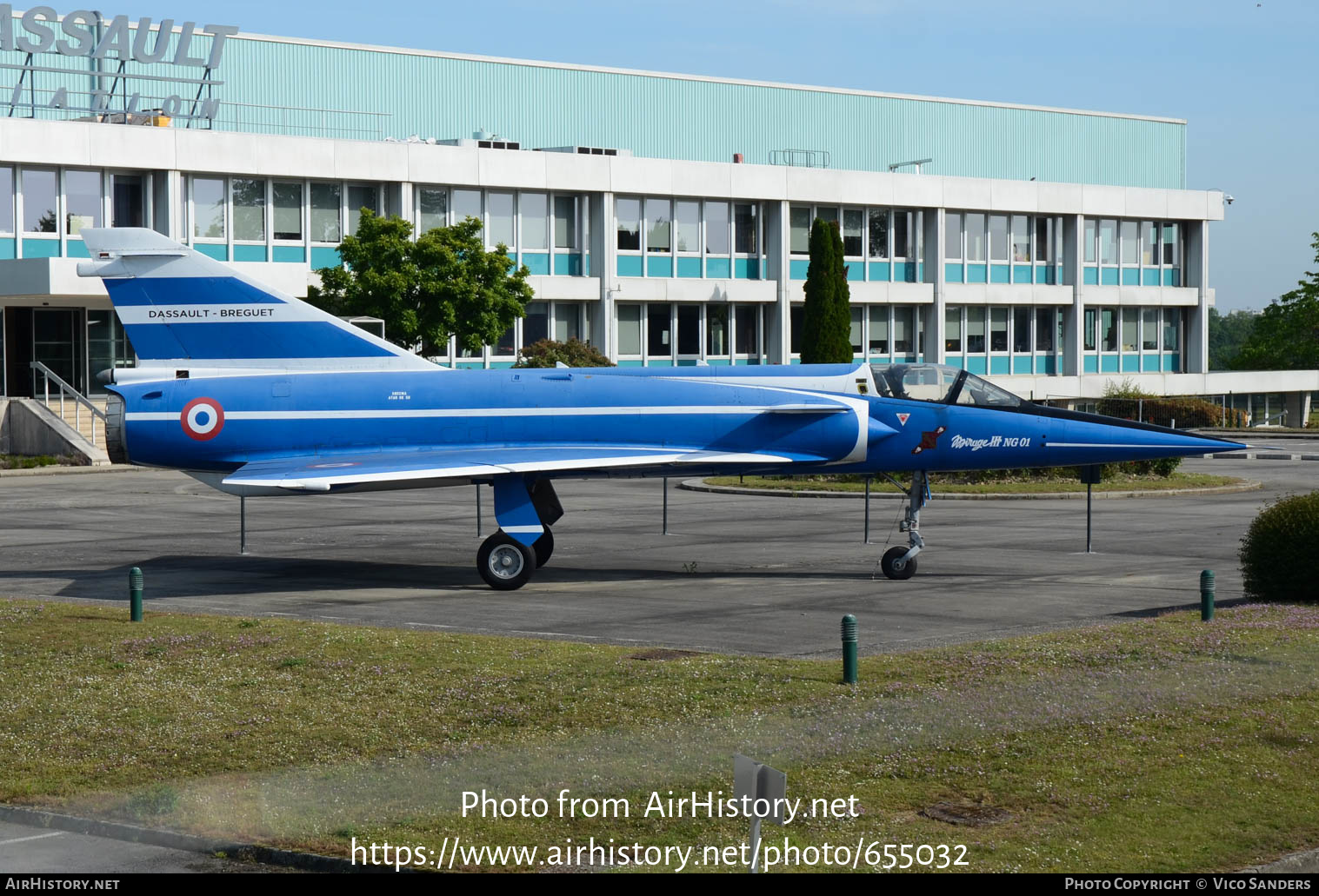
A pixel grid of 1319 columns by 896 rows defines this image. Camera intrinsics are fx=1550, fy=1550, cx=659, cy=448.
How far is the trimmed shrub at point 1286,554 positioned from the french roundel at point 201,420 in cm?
1322

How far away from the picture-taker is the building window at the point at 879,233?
65.8m

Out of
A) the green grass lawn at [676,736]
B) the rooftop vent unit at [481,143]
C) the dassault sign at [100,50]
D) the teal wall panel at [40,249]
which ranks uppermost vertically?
the dassault sign at [100,50]

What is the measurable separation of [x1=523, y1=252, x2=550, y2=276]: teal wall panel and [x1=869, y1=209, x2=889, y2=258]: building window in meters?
15.7

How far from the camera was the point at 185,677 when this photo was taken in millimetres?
13562

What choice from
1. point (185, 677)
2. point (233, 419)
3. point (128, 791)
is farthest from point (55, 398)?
point (128, 791)

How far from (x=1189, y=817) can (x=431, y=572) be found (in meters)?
14.3

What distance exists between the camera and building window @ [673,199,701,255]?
60250 mm

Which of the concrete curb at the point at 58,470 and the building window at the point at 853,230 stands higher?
the building window at the point at 853,230

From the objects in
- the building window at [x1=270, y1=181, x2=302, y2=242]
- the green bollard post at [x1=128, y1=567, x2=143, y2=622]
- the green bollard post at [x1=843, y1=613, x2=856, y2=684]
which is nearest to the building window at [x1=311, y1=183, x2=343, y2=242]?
the building window at [x1=270, y1=181, x2=302, y2=242]

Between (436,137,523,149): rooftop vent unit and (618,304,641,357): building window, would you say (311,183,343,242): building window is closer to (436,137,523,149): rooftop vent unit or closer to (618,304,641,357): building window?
(436,137,523,149): rooftop vent unit

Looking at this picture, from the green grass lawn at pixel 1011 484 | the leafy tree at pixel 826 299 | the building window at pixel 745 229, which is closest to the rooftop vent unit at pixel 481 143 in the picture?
the building window at pixel 745 229

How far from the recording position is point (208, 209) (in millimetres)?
49906

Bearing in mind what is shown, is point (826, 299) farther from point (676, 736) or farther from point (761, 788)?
point (761, 788)

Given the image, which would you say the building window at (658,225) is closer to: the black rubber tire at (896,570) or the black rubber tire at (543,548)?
the black rubber tire at (543,548)
